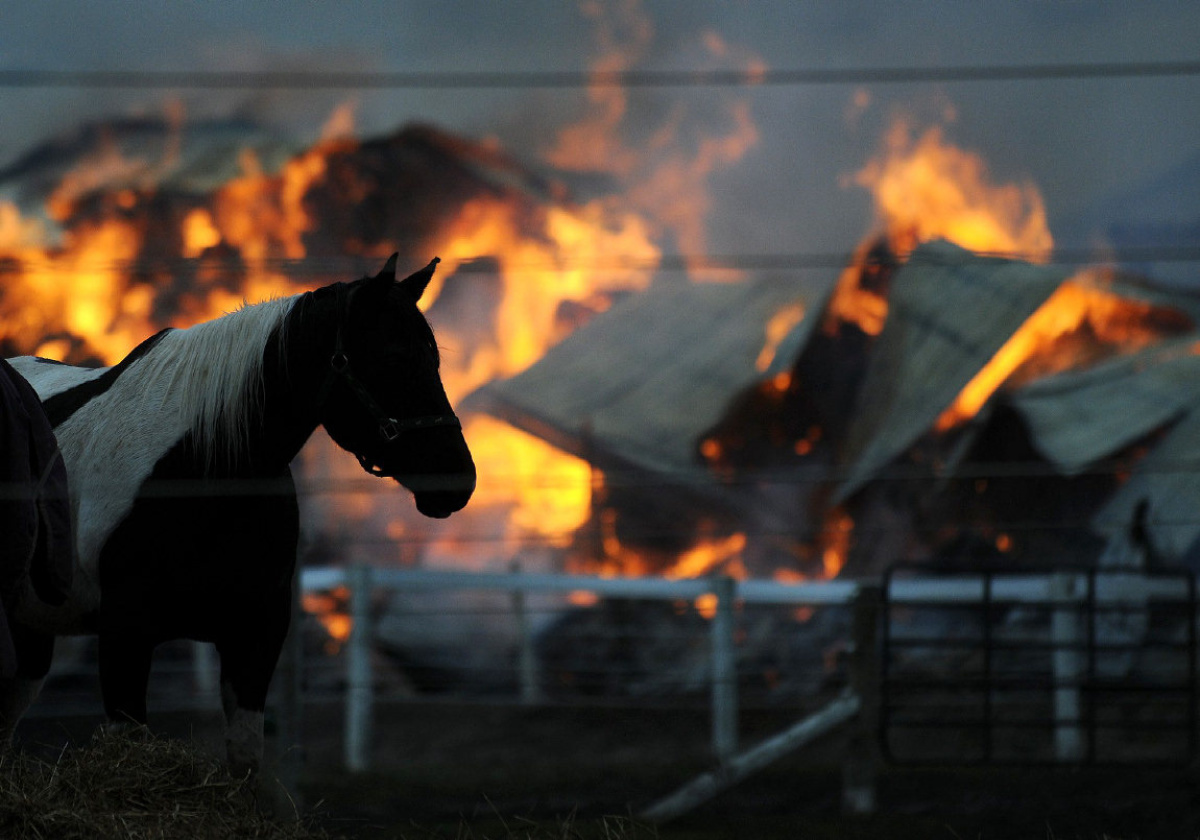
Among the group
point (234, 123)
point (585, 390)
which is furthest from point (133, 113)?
point (585, 390)

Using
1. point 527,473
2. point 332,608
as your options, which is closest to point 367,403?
point 332,608

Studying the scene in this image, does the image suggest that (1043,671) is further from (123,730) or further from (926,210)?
(926,210)

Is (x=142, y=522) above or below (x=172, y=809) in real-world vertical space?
above

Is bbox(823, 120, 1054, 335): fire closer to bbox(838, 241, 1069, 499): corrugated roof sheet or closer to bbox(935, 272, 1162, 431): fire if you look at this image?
bbox(838, 241, 1069, 499): corrugated roof sheet

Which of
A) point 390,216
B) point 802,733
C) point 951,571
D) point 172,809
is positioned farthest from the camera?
point 390,216

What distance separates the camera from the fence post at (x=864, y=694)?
453 cm

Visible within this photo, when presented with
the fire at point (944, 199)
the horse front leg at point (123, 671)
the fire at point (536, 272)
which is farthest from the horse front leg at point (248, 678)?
the fire at point (536, 272)

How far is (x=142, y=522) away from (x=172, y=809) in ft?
1.89

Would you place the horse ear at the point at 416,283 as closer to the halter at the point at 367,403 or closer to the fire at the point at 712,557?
the halter at the point at 367,403

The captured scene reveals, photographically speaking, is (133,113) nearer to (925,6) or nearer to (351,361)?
(925,6)

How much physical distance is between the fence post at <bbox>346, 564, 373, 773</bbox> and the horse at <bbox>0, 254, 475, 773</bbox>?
10.2 ft

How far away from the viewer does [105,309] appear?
12.1m

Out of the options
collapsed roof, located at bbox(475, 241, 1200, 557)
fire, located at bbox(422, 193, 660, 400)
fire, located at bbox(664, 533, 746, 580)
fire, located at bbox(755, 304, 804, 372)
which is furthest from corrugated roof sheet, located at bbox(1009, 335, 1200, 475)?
fire, located at bbox(422, 193, 660, 400)

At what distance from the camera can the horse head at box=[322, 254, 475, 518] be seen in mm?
2498
